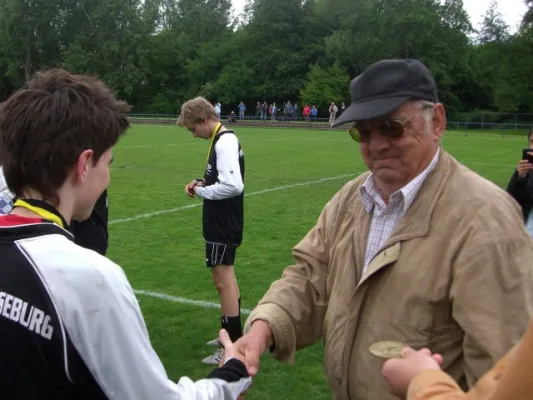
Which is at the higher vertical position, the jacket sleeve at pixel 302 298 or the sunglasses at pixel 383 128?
the sunglasses at pixel 383 128

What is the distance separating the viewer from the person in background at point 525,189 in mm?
6066

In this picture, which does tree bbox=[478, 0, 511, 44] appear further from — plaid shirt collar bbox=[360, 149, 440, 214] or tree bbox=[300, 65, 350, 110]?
plaid shirt collar bbox=[360, 149, 440, 214]

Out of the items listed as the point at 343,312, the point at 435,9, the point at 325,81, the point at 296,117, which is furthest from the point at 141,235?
the point at 435,9

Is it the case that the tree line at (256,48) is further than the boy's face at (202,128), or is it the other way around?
the tree line at (256,48)

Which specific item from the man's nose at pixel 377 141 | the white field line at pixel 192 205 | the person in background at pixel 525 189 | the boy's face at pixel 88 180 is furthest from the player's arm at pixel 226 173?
the white field line at pixel 192 205

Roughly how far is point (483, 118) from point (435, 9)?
71.8 feet

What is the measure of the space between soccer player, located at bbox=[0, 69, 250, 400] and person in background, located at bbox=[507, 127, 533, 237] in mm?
4917

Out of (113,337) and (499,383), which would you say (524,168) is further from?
(113,337)

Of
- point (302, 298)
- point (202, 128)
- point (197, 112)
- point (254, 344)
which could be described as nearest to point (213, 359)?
point (202, 128)

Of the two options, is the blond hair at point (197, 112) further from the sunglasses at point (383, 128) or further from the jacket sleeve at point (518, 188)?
the sunglasses at point (383, 128)

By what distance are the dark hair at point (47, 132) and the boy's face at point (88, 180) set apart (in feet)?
0.10

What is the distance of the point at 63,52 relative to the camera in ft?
242

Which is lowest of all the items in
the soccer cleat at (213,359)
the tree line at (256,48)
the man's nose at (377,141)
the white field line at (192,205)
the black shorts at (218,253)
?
the soccer cleat at (213,359)

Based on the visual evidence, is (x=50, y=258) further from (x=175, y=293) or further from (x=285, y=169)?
(x=285, y=169)
